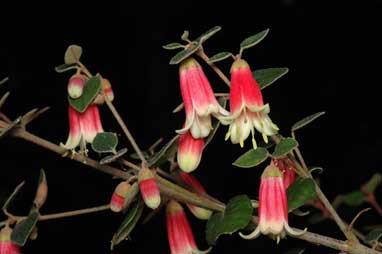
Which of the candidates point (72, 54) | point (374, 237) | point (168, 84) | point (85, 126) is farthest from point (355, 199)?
point (168, 84)

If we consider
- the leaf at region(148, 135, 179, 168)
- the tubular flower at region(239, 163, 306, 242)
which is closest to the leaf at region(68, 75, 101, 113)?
the leaf at region(148, 135, 179, 168)

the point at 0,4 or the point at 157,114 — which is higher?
the point at 0,4

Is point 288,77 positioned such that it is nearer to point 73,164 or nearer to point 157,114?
point 157,114

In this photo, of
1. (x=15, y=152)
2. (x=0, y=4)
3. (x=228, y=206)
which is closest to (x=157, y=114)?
(x=15, y=152)

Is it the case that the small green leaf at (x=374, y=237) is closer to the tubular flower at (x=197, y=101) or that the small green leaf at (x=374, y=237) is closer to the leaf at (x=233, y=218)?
the leaf at (x=233, y=218)

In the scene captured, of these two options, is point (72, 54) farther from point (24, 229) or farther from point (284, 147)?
point (284, 147)
